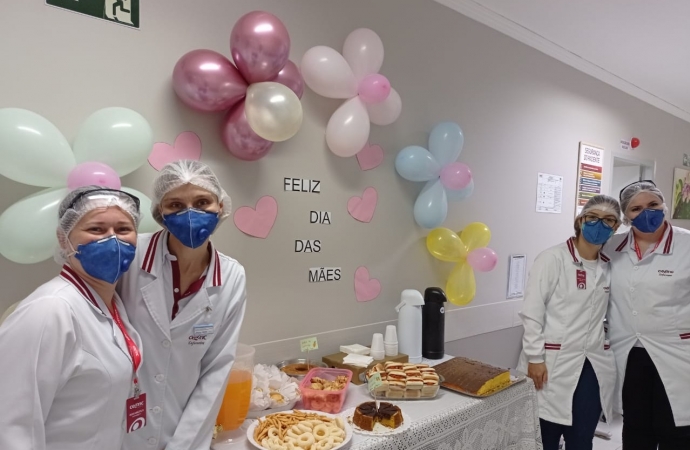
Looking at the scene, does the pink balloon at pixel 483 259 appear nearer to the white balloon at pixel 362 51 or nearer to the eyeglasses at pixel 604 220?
the eyeglasses at pixel 604 220

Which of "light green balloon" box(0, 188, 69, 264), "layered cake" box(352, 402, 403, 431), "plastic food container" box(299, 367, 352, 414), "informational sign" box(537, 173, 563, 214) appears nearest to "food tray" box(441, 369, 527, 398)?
"layered cake" box(352, 402, 403, 431)

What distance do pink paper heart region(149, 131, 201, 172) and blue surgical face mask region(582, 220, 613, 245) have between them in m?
1.85

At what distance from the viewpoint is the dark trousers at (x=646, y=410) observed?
233cm

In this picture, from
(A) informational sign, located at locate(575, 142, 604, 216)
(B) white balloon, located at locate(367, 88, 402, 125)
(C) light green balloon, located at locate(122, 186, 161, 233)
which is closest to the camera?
(C) light green balloon, located at locate(122, 186, 161, 233)

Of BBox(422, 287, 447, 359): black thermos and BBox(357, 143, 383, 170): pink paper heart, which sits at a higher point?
BBox(357, 143, 383, 170): pink paper heart

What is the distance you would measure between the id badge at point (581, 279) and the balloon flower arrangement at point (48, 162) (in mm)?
2044

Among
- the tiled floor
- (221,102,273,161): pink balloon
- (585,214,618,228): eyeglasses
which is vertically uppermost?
(221,102,273,161): pink balloon

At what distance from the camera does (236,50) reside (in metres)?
1.80

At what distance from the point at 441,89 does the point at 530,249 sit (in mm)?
1522

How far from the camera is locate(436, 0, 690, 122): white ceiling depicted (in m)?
2.96

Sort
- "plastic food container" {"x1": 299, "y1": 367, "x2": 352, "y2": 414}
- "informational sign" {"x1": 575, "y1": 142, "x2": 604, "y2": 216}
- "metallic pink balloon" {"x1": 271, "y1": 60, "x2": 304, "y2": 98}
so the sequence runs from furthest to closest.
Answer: "informational sign" {"x1": 575, "y1": 142, "x2": 604, "y2": 216}, "metallic pink balloon" {"x1": 271, "y1": 60, "x2": 304, "y2": 98}, "plastic food container" {"x1": 299, "y1": 367, "x2": 352, "y2": 414}

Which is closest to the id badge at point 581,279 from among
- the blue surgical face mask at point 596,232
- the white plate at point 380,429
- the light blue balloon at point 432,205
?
the blue surgical face mask at point 596,232

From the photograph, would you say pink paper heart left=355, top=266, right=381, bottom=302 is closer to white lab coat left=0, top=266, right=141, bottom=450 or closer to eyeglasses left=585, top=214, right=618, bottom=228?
eyeglasses left=585, top=214, right=618, bottom=228

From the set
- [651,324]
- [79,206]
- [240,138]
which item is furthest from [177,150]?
[651,324]
